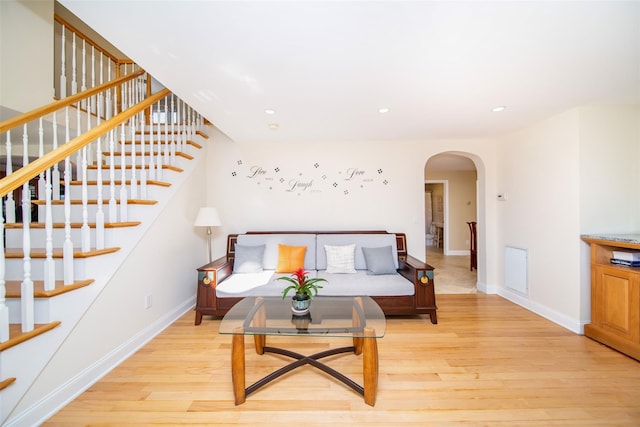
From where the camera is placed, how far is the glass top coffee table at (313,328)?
5.43 feet

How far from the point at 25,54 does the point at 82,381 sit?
2.95m

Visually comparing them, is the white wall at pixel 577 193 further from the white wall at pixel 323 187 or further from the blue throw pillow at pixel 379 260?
the blue throw pillow at pixel 379 260

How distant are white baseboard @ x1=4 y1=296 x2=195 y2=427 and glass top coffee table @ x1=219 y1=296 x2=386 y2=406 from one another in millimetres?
1060

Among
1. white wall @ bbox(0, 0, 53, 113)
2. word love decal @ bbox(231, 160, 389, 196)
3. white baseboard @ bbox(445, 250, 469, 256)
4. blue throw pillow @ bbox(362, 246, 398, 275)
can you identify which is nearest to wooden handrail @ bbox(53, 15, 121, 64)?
white wall @ bbox(0, 0, 53, 113)

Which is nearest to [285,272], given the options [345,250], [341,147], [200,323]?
[345,250]

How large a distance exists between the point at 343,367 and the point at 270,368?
591 mm

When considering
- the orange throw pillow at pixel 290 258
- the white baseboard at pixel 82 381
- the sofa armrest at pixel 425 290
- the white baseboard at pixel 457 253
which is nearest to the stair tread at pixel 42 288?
the white baseboard at pixel 82 381

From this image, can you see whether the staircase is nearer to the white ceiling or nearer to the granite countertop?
the white ceiling

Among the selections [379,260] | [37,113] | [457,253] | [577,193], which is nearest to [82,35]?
[37,113]

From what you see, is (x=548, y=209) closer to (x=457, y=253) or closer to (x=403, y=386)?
(x=403, y=386)

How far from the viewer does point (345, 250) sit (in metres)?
3.40

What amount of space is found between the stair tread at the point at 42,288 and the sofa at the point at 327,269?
1.19 m

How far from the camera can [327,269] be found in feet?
11.1

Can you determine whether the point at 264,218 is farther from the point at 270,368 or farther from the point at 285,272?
the point at 270,368
